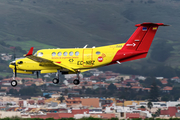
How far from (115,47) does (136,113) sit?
11016 cm

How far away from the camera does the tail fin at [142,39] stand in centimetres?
5716

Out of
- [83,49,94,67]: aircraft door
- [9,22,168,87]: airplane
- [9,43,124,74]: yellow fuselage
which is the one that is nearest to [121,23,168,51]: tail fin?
[9,22,168,87]: airplane

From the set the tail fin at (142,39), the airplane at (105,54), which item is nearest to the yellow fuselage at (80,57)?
the airplane at (105,54)

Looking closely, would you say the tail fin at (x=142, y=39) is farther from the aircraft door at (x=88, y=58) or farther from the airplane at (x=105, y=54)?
the aircraft door at (x=88, y=58)

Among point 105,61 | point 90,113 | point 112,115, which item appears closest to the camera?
point 105,61

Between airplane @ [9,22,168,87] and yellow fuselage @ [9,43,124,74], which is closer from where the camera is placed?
airplane @ [9,22,168,87]

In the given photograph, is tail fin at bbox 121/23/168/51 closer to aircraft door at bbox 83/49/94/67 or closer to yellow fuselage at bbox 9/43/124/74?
yellow fuselage at bbox 9/43/124/74

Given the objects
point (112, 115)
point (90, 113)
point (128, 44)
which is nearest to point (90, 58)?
point (128, 44)

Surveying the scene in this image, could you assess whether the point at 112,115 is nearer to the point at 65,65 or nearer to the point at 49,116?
the point at 49,116

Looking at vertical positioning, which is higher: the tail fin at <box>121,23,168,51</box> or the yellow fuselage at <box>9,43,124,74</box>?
the tail fin at <box>121,23,168,51</box>

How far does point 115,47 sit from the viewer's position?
57844mm

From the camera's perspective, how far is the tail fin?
57.2 meters

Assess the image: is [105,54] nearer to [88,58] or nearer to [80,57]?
[88,58]

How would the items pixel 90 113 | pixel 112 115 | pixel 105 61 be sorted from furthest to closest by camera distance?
pixel 90 113, pixel 112 115, pixel 105 61
